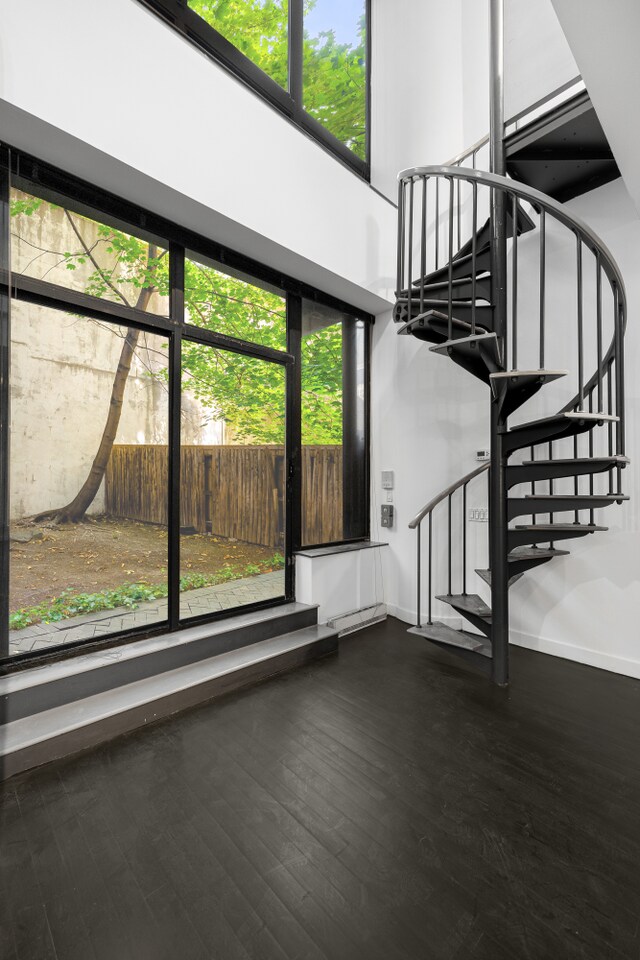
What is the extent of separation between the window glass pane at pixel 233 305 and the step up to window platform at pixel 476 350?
148cm

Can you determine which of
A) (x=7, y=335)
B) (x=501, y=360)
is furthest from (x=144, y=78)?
(x=501, y=360)

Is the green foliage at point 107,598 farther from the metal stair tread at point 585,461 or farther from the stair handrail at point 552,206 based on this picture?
the stair handrail at point 552,206

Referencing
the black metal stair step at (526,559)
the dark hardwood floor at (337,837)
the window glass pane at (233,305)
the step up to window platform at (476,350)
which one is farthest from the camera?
the window glass pane at (233,305)

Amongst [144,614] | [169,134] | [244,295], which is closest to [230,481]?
[144,614]

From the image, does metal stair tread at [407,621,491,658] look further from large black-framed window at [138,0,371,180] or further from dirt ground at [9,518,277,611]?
large black-framed window at [138,0,371,180]

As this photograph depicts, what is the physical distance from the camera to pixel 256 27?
3.24 meters

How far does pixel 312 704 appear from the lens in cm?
249

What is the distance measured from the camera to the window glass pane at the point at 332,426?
377 cm

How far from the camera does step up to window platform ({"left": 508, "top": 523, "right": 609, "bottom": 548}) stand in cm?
261

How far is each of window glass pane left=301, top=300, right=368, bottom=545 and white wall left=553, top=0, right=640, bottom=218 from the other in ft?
7.62

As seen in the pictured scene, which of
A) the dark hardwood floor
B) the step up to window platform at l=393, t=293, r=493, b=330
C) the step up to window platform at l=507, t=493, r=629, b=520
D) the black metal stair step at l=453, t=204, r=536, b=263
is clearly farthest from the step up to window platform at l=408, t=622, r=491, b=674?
the black metal stair step at l=453, t=204, r=536, b=263

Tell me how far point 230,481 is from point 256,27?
333 centimetres

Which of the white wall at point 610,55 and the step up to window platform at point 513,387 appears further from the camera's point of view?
the step up to window platform at point 513,387

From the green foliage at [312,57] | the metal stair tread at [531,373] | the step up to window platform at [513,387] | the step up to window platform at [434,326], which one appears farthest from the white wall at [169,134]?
the metal stair tread at [531,373]
